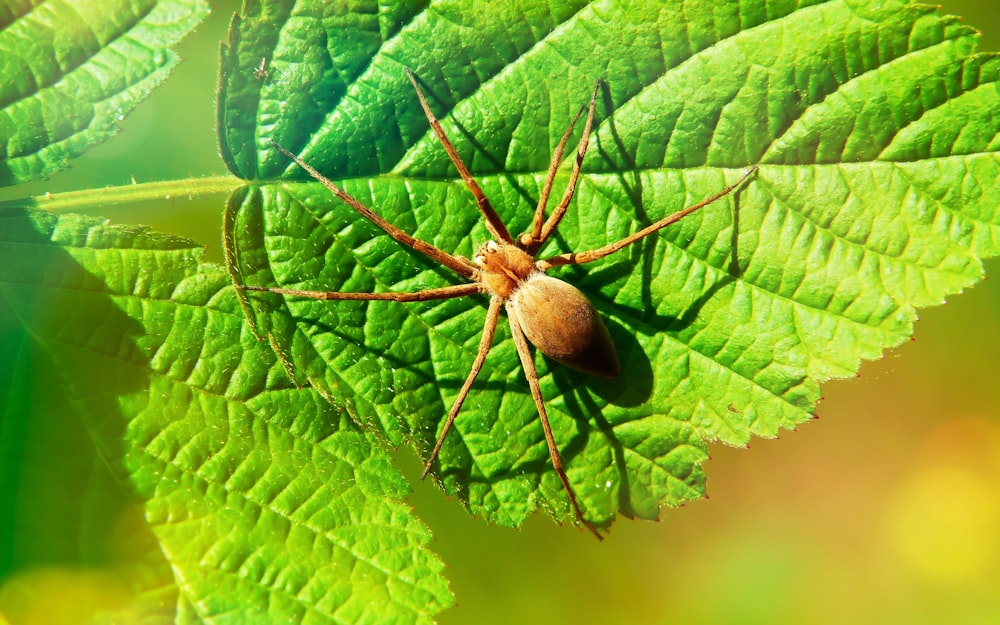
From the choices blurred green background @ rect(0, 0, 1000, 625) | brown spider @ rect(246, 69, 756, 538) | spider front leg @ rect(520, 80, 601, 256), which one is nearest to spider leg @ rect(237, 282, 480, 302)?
brown spider @ rect(246, 69, 756, 538)

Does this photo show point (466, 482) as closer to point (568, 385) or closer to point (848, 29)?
point (568, 385)

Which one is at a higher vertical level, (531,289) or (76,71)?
(76,71)

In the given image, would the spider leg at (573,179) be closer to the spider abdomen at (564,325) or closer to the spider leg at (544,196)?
the spider leg at (544,196)

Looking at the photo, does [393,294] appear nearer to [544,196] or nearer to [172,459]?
[544,196]

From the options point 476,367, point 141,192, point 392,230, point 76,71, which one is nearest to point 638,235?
point 476,367

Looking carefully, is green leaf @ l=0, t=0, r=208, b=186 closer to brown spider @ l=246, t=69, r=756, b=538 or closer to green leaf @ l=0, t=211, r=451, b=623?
green leaf @ l=0, t=211, r=451, b=623
